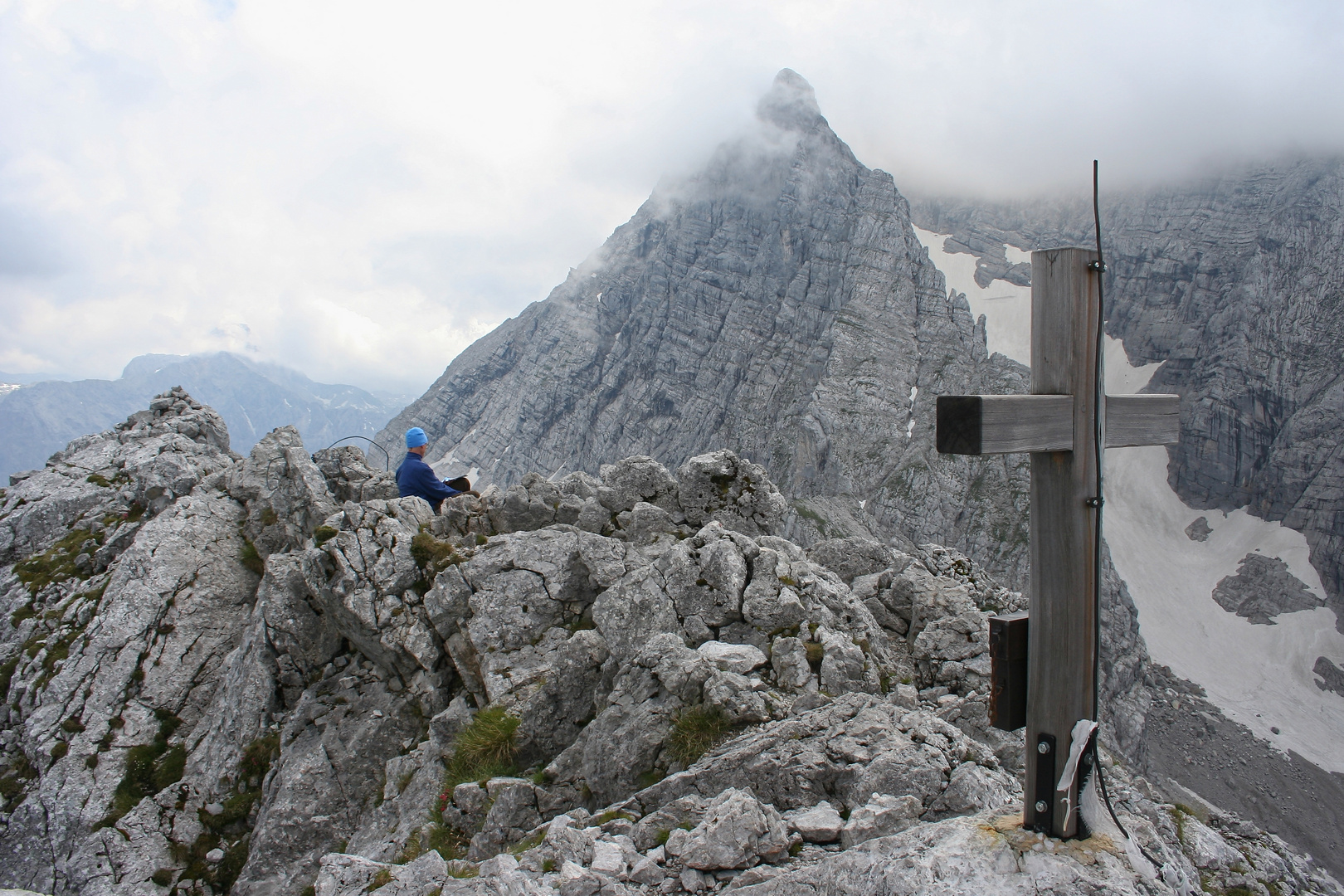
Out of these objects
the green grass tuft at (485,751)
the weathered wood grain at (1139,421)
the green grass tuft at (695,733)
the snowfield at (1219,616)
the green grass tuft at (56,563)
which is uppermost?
the weathered wood grain at (1139,421)

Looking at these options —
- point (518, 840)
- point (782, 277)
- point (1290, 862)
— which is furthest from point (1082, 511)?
point (782, 277)

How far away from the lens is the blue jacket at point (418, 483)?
17.1 meters

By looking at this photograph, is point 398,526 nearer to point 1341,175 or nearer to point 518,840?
point 518,840

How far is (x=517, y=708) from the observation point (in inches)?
428

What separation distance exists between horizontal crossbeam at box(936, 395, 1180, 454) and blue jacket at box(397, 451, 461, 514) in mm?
15269

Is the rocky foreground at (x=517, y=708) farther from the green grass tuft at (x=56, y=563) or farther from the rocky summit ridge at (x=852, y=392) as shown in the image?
the rocky summit ridge at (x=852, y=392)

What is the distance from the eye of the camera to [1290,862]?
753 cm

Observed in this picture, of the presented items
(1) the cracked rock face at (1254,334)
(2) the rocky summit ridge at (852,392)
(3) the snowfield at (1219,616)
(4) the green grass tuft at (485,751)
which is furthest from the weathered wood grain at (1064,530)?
(1) the cracked rock face at (1254,334)

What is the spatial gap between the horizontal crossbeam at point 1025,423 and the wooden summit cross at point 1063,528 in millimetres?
24

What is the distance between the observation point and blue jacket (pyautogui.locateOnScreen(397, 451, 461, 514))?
56.2 ft

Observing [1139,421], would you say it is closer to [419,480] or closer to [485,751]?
[485,751]

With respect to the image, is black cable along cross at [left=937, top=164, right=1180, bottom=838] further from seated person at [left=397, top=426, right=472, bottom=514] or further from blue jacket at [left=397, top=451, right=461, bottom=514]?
blue jacket at [left=397, top=451, right=461, bottom=514]

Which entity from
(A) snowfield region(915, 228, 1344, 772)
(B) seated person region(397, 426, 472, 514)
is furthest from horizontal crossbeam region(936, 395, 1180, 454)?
(A) snowfield region(915, 228, 1344, 772)

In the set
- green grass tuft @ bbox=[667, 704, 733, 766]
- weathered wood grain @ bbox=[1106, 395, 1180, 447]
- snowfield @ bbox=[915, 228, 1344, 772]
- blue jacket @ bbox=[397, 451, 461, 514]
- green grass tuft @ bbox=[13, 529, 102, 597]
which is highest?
weathered wood grain @ bbox=[1106, 395, 1180, 447]
